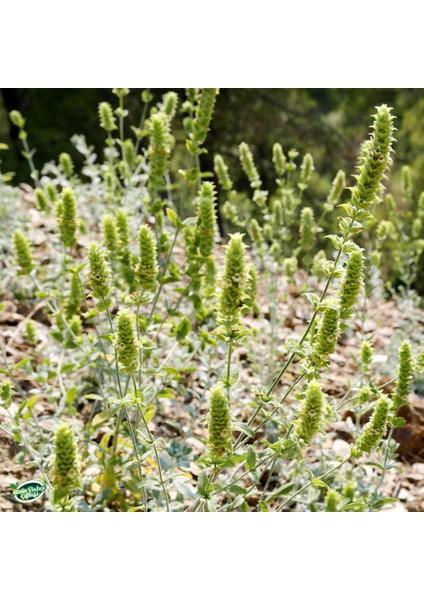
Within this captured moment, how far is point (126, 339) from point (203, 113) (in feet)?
3.11

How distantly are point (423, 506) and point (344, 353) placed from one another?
1.30 m

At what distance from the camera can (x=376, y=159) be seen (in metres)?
1.56

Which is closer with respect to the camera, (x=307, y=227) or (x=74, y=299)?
(x=74, y=299)

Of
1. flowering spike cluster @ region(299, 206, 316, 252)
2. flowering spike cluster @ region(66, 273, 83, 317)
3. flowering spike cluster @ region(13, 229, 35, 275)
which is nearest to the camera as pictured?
flowering spike cluster @ region(13, 229, 35, 275)

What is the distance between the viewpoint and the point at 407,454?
9.86 feet

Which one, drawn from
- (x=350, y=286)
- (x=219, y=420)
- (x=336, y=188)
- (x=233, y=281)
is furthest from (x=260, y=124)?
(x=219, y=420)

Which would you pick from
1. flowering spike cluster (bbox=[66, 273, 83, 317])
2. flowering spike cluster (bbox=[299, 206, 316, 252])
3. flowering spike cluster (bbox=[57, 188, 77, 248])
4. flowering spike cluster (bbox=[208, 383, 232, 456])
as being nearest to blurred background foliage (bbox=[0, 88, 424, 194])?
flowering spike cluster (bbox=[299, 206, 316, 252])

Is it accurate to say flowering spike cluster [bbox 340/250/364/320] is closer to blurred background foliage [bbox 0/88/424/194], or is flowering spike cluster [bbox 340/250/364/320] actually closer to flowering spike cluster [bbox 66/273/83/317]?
flowering spike cluster [bbox 66/273/83/317]

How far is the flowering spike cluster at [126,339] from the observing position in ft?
5.02

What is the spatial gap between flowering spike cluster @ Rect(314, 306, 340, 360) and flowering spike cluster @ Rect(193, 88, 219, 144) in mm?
829

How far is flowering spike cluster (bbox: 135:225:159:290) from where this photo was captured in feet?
5.86

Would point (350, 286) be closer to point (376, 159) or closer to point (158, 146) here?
point (376, 159)

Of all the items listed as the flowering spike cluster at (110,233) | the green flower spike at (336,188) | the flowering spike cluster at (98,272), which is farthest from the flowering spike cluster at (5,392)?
the green flower spike at (336,188)
